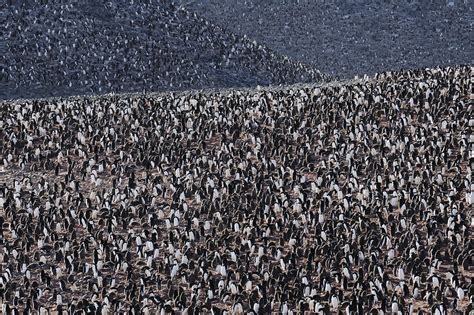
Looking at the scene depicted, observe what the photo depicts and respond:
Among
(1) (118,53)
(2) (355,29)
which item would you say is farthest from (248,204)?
(2) (355,29)

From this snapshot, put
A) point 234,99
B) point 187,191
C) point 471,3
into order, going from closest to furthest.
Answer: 1. point 187,191
2. point 234,99
3. point 471,3

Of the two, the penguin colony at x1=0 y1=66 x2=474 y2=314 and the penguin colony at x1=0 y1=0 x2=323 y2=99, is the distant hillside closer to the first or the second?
the penguin colony at x1=0 y1=0 x2=323 y2=99

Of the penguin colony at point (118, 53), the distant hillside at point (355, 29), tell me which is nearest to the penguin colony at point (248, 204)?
the penguin colony at point (118, 53)

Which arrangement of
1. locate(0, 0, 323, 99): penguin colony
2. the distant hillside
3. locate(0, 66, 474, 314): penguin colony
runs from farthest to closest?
the distant hillside → locate(0, 0, 323, 99): penguin colony → locate(0, 66, 474, 314): penguin colony

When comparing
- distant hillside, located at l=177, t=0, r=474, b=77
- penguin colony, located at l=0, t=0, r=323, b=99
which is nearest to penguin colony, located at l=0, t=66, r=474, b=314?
penguin colony, located at l=0, t=0, r=323, b=99

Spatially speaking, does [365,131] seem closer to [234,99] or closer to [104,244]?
[234,99]

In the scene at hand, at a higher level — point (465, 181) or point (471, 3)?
point (471, 3)

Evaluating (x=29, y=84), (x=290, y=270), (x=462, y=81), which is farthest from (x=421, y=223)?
(x=29, y=84)
